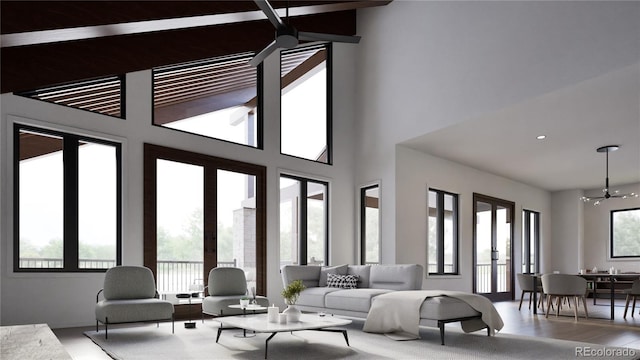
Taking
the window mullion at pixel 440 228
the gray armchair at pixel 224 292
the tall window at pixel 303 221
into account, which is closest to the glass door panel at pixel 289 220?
the tall window at pixel 303 221

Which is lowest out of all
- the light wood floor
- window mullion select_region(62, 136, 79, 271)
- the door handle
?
the light wood floor

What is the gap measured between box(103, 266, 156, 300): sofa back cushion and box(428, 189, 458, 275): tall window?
17.7 ft

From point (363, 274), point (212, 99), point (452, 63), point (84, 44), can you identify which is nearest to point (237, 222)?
point (212, 99)

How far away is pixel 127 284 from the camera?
6203 mm

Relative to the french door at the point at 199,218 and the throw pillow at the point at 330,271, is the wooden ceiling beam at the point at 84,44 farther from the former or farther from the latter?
the throw pillow at the point at 330,271

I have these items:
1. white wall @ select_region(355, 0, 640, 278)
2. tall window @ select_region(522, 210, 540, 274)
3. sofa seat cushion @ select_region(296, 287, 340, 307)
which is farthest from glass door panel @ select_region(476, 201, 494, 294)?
sofa seat cushion @ select_region(296, 287, 340, 307)

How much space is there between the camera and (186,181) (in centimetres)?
807

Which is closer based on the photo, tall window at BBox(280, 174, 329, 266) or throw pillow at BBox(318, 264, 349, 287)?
throw pillow at BBox(318, 264, 349, 287)

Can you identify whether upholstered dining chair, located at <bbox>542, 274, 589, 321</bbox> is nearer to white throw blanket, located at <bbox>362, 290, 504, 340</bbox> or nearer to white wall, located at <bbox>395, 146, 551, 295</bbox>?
white wall, located at <bbox>395, 146, 551, 295</bbox>

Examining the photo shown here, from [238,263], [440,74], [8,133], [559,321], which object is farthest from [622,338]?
[8,133]

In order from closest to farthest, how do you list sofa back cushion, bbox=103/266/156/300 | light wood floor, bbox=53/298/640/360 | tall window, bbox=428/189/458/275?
light wood floor, bbox=53/298/640/360
sofa back cushion, bbox=103/266/156/300
tall window, bbox=428/189/458/275

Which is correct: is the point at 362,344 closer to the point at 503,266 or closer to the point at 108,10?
the point at 108,10

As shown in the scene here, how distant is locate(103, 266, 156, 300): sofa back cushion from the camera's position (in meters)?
6.10

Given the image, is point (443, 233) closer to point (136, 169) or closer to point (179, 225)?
point (179, 225)
